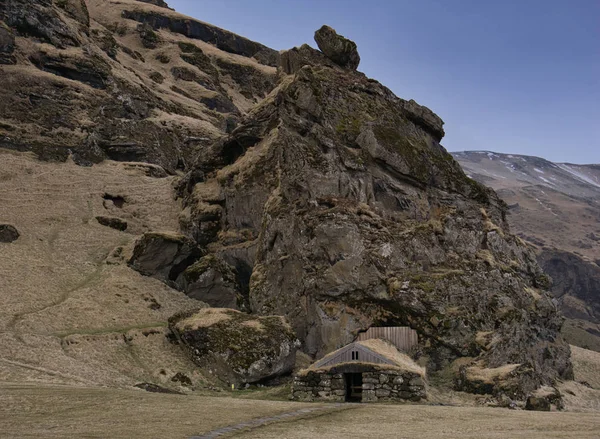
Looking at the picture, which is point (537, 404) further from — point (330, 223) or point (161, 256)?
point (161, 256)

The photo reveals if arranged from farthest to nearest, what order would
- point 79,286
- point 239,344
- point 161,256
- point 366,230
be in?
point 161,256, point 366,230, point 79,286, point 239,344

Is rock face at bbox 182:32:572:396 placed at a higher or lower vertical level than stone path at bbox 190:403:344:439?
higher

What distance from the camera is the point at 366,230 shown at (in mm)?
53625

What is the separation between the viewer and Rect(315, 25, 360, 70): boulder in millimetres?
76312

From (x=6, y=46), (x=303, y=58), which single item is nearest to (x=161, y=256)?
(x=303, y=58)

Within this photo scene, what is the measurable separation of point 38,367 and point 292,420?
19.3 m

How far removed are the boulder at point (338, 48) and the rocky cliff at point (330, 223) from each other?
181 mm

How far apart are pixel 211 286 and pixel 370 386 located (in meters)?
23.5

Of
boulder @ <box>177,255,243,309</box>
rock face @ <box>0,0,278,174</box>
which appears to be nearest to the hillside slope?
rock face @ <box>0,0,278,174</box>

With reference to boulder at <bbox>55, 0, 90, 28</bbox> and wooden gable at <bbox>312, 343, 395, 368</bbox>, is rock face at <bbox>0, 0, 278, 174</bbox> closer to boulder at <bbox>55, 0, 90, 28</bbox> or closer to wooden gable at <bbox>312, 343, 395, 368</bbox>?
boulder at <bbox>55, 0, 90, 28</bbox>

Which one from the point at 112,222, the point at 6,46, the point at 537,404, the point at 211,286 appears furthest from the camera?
the point at 6,46

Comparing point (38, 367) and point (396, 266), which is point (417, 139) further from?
point (38, 367)

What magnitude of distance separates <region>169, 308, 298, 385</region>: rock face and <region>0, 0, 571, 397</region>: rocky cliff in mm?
4485

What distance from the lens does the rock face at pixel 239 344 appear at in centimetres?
4350
